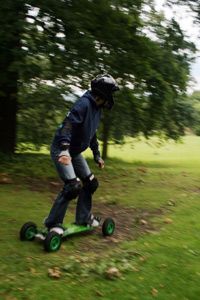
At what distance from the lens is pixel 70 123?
6.46 meters

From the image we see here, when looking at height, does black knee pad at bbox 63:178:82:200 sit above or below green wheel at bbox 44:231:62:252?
above

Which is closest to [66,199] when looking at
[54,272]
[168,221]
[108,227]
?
[108,227]

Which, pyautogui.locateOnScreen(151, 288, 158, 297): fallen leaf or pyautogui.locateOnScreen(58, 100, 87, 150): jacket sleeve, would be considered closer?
pyautogui.locateOnScreen(151, 288, 158, 297): fallen leaf

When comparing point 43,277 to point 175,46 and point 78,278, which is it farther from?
point 175,46

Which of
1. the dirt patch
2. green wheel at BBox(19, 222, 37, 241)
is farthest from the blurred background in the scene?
green wheel at BBox(19, 222, 37, 241)

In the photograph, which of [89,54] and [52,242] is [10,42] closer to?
[89,54]

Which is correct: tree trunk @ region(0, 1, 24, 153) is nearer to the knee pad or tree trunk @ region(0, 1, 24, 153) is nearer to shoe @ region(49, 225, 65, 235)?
the knee pad

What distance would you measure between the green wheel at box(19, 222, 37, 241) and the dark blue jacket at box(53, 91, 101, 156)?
1097 mm

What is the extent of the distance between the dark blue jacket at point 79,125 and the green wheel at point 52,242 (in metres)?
1.08

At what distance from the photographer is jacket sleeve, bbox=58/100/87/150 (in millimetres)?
6349

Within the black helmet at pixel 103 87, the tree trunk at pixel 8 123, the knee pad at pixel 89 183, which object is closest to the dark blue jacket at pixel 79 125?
the black helmet at pixel 103 87

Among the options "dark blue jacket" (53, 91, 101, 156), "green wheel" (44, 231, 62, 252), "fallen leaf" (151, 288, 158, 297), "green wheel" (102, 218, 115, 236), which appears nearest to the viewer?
"fallen leaf" (151, 288, 158, 297)

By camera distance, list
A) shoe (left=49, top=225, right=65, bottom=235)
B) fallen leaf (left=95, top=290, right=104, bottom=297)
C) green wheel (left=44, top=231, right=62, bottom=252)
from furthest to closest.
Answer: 1. shoe (left=49, top=225, right=65, bottom=235)
2. green wheel (left=44, top=231, right=62, bottom=252)
3. fallen leaf (left=95, top=290, right=104, bottom=297)

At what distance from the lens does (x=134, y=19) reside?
12352 millimetres
